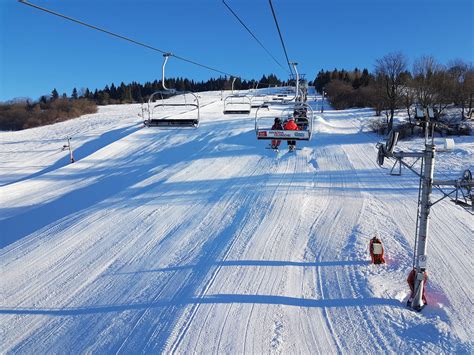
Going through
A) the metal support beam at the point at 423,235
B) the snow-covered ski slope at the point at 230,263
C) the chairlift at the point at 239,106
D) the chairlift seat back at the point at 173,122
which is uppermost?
the chairlift at the point at 239,106

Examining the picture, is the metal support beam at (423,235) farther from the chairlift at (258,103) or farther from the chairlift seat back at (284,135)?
the chairlift at (258,103)

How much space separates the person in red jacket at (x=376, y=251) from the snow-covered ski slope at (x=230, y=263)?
1.10 ft

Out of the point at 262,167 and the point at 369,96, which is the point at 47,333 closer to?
the point at 262,167

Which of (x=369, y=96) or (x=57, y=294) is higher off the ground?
(x=369, y=96)

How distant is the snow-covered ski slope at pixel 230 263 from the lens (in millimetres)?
7328

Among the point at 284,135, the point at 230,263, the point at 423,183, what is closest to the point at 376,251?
the point at 423,183

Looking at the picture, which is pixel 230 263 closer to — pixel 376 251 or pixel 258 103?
pixel 376 251

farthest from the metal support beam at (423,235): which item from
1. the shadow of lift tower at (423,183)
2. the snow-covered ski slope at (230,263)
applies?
the snow-covered ski slope at (230,263)

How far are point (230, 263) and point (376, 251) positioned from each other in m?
4.63

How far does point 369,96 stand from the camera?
5853 centimetres

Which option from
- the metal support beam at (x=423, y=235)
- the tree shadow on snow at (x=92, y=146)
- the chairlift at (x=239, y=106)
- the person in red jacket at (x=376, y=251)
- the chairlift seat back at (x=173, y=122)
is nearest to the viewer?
the metal support beam at (x=423, y=235)

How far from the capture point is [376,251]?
986cm

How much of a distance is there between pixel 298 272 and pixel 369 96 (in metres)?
56.9

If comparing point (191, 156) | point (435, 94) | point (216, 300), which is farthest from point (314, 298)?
point (435, 94)
